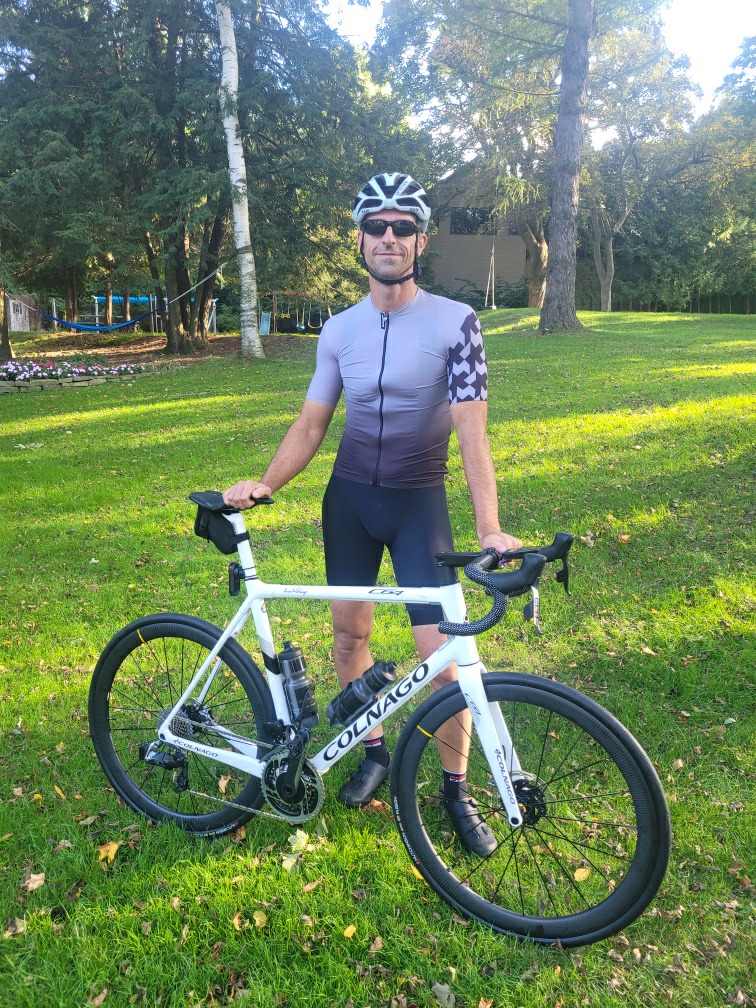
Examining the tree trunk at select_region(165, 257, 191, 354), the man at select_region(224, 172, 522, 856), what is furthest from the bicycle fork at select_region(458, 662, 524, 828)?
the tree trunk at select_region(165, 257, 191, 354)

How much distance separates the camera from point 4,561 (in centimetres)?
630

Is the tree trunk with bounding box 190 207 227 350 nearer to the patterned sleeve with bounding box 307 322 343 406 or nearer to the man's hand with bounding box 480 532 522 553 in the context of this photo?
the patterned sleeve with bounding box 307 322 343 406

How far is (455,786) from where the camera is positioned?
2.91 metres

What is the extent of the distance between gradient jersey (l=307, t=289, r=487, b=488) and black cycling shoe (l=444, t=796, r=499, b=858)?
1230 mm

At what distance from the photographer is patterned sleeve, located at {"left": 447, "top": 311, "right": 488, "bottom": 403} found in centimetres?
274

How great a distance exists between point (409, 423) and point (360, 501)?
0.37 m

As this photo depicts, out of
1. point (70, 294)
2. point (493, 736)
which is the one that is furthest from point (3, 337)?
point (493, 736)

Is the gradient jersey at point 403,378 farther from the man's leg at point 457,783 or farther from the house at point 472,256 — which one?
the house at point 472,256

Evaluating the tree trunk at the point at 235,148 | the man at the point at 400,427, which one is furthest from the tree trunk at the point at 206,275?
the man at the point at 400,427

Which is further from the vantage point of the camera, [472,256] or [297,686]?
[472,256]

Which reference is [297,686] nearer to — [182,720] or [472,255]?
[182,720]

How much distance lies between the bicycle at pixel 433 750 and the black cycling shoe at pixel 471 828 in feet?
0.11

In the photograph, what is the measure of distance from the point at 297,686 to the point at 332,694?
1510mm

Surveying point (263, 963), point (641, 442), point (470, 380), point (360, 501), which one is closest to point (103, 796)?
point (263, 963)
